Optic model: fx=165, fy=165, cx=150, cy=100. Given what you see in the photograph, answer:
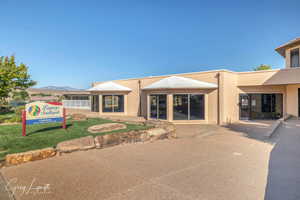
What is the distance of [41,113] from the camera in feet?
23.9

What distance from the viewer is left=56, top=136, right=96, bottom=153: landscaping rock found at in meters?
5.70

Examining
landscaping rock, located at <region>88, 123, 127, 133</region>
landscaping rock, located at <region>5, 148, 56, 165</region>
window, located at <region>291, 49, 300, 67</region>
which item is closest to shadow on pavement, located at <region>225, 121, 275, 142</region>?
window, located at <region>291, 49, 300, 67</region>

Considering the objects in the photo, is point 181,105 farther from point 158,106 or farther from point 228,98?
point 228,98

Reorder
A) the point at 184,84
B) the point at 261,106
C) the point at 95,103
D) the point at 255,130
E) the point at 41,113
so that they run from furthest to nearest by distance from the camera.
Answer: the point at 95,103 → the point at 261,106 → the point at 184,84 → the point at 255,130 → the point at 41,113

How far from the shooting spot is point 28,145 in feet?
19.2

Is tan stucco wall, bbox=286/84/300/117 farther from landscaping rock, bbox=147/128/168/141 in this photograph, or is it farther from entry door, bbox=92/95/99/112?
entry door, bbox=92/95/99/112

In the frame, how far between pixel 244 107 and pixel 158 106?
7.43 metres

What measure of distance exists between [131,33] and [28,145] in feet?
74.3

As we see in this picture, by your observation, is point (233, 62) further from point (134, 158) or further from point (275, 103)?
point (134, 158)

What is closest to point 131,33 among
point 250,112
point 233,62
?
point 250,112

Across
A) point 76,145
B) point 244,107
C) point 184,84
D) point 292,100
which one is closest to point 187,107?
point 184,84

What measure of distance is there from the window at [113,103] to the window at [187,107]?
294 inches

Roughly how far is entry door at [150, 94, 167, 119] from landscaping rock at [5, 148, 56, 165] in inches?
354

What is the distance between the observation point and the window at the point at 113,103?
18297 millimetres
